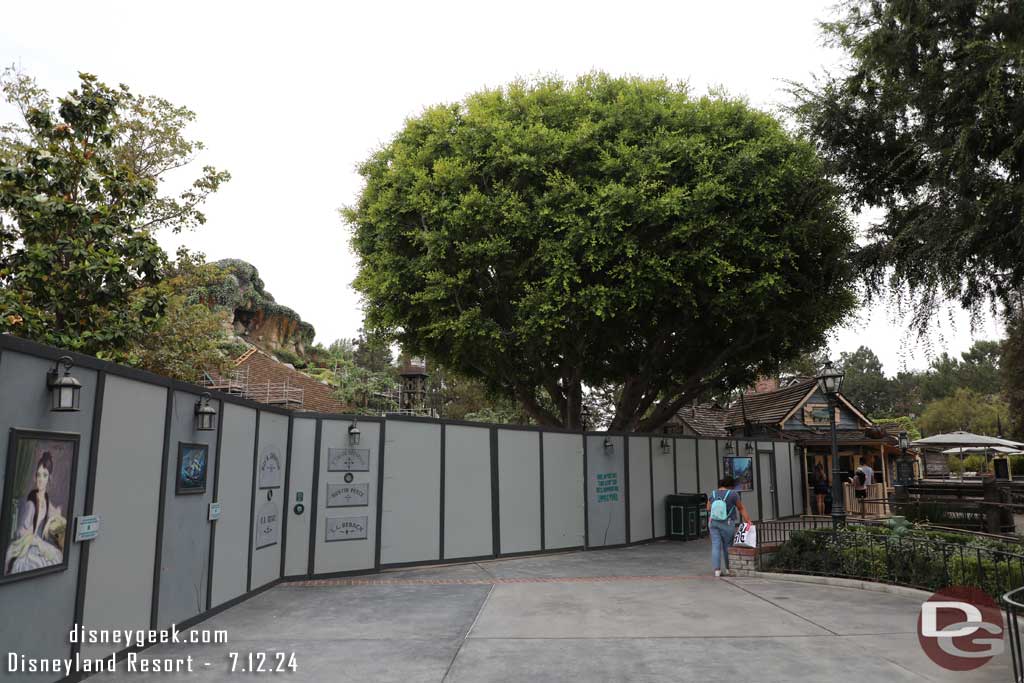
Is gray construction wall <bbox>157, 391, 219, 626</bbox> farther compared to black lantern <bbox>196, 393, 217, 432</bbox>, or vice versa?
black lantern <bbox>196, 393, 217, 432</bbox>

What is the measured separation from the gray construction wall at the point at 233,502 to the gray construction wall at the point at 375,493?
1.88m

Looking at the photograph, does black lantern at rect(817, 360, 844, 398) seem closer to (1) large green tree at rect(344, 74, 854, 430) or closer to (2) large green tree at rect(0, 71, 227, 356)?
(1) large green tree at rect(344, 74, 854, 430)

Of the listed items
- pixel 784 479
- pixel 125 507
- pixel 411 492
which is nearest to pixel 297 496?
pixel 411 492

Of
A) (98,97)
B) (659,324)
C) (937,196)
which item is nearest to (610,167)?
(659,324)

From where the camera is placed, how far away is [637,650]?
679 centimetres

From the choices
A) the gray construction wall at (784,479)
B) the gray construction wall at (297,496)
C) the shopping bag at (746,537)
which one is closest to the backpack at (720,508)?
the shopping bag at (746,537)

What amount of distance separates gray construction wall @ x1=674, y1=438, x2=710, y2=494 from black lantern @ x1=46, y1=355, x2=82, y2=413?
15049 millimetres

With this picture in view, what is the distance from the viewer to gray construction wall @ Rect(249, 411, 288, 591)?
9677 mm

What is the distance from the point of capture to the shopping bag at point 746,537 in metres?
11.2

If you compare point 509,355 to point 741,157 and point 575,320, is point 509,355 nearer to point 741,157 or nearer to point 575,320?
point 575,320

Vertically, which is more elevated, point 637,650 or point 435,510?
point 435,510

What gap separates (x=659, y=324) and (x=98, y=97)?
13787mm

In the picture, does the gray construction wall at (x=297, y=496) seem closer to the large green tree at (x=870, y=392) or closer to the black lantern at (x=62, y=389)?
the black lantern at (x=62, y=389)
